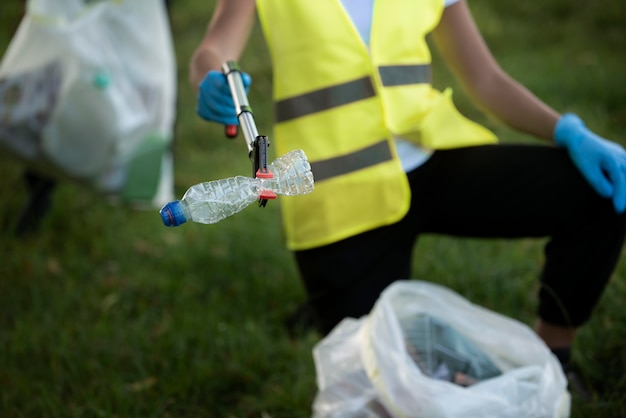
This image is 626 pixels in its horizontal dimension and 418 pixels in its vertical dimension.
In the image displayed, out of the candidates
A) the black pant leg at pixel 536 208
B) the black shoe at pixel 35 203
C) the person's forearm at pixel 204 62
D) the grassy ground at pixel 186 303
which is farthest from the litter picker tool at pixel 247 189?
the black shoe at pixel 35 203

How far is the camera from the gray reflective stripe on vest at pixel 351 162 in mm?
1814

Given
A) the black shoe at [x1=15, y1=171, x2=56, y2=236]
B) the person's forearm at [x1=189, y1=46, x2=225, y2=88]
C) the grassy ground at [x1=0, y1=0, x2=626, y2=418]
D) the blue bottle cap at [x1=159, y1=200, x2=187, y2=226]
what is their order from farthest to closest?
1. the black shoe at [x1=15, y1=171, x2=56, y2=236]
2. the grassy ground at [x1=0, y1=0, x2=626, y2=418]
3. the person's forearm at [x1=189, y1=46, x2=225, y2=88]
4. the blue bottle cap at [x1=159, y1=200, x2=187, y2=226]

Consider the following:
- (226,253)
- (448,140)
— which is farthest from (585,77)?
(448,140)

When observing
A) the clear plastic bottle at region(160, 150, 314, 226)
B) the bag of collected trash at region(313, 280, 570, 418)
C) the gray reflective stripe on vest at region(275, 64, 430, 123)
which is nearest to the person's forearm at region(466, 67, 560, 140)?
the gray reflective stripe on vest at region(275, 64, 430, 123)

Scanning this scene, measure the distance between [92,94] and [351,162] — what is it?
1.41 m

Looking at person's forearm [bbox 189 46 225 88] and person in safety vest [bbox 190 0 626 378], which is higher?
person's forearm [bbox 189 46 225 88]

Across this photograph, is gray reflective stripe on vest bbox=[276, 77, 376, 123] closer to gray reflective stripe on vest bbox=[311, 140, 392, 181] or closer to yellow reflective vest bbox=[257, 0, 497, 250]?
yellow reflective vest bbox=[257, 0, 497, 250]

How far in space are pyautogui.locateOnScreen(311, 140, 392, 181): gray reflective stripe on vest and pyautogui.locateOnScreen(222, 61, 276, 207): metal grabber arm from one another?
0.91ft

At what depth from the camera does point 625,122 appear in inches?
148

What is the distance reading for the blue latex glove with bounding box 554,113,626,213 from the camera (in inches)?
72.5

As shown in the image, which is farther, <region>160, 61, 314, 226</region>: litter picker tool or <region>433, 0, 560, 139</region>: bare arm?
<region>433, 0, 560, 139</region>: bare arm

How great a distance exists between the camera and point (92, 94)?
2.90 m

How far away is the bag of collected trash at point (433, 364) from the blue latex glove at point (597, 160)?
36cm

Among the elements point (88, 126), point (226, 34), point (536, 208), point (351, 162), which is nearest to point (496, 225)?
point (536, 208)
